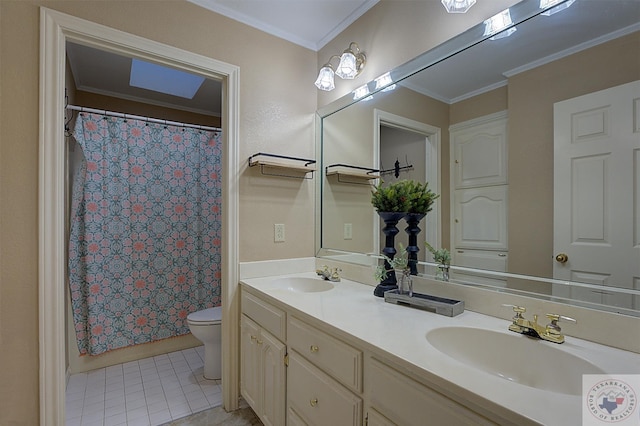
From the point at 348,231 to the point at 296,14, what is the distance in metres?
1.40

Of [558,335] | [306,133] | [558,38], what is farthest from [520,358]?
[306,133]

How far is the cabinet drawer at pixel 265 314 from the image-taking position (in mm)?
1391

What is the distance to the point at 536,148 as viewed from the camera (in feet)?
3.54

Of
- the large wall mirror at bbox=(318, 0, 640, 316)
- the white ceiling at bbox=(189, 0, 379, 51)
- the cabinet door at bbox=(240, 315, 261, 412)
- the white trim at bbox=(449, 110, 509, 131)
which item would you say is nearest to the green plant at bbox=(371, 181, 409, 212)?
the large wall mirror at bbox=(318, 0, 640, 316)

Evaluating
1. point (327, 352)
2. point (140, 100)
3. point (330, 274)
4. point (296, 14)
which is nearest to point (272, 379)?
point (327, 352)

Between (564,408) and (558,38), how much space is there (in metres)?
1.13

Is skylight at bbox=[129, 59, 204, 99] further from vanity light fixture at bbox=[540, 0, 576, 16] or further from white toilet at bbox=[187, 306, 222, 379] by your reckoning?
vanity light fixture at bbox=[540, 0, 576, 16]

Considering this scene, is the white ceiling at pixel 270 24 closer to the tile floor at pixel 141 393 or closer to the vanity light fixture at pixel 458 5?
the vanity light fixture at pixel 458 5

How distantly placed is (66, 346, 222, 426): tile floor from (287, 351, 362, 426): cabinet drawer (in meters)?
0.96

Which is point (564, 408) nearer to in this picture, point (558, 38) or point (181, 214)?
point (558, 38)

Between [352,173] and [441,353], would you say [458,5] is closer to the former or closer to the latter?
[352,173]

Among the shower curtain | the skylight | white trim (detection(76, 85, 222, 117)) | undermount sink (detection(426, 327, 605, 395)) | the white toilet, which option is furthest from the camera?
→ white trim (detection(76, 85, 222, 117))

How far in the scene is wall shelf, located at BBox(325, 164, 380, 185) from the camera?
183cm

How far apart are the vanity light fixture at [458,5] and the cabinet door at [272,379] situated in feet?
5.36
